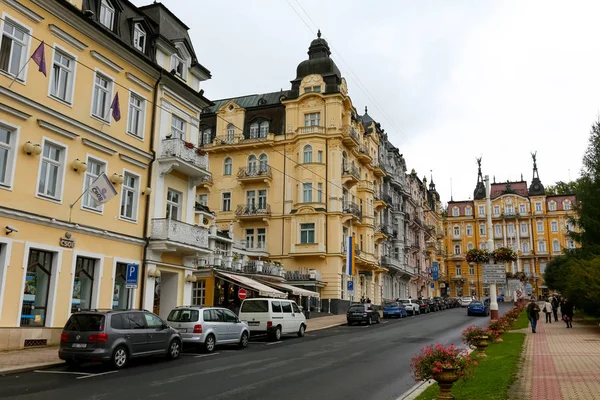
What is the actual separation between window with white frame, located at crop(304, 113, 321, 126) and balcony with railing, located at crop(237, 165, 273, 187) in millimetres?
5559

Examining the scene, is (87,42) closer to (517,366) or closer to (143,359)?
(143,359)

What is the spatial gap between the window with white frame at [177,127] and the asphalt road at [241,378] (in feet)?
38.6

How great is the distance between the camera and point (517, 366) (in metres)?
13.6

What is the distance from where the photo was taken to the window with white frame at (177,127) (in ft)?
86.0

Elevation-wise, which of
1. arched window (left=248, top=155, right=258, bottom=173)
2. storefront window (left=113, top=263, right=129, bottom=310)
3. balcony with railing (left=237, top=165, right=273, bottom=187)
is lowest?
storefront window (left=113, top=263, right=129, bottom=310)

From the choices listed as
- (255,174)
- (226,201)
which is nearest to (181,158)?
(255,174)

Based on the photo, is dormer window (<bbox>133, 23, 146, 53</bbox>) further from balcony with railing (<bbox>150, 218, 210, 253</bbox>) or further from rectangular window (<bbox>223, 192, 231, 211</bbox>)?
rectangular window (<bbox>223, 192, 231, 211</bbox>)

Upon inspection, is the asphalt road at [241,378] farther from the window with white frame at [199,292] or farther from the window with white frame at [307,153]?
the window with white frame at [307,153]

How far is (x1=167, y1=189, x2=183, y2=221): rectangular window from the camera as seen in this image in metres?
25.6

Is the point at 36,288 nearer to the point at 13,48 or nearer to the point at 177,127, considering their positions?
the point at 13,48

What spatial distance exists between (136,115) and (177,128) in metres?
2.90

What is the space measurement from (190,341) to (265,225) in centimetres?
3108

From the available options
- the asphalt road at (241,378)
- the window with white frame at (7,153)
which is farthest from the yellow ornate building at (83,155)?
the asphalt road at (241,378)

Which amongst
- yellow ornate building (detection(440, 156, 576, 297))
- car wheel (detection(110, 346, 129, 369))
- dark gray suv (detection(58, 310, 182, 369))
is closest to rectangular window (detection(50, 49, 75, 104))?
dark gray suv (detection(58, 310, 182, 369))
